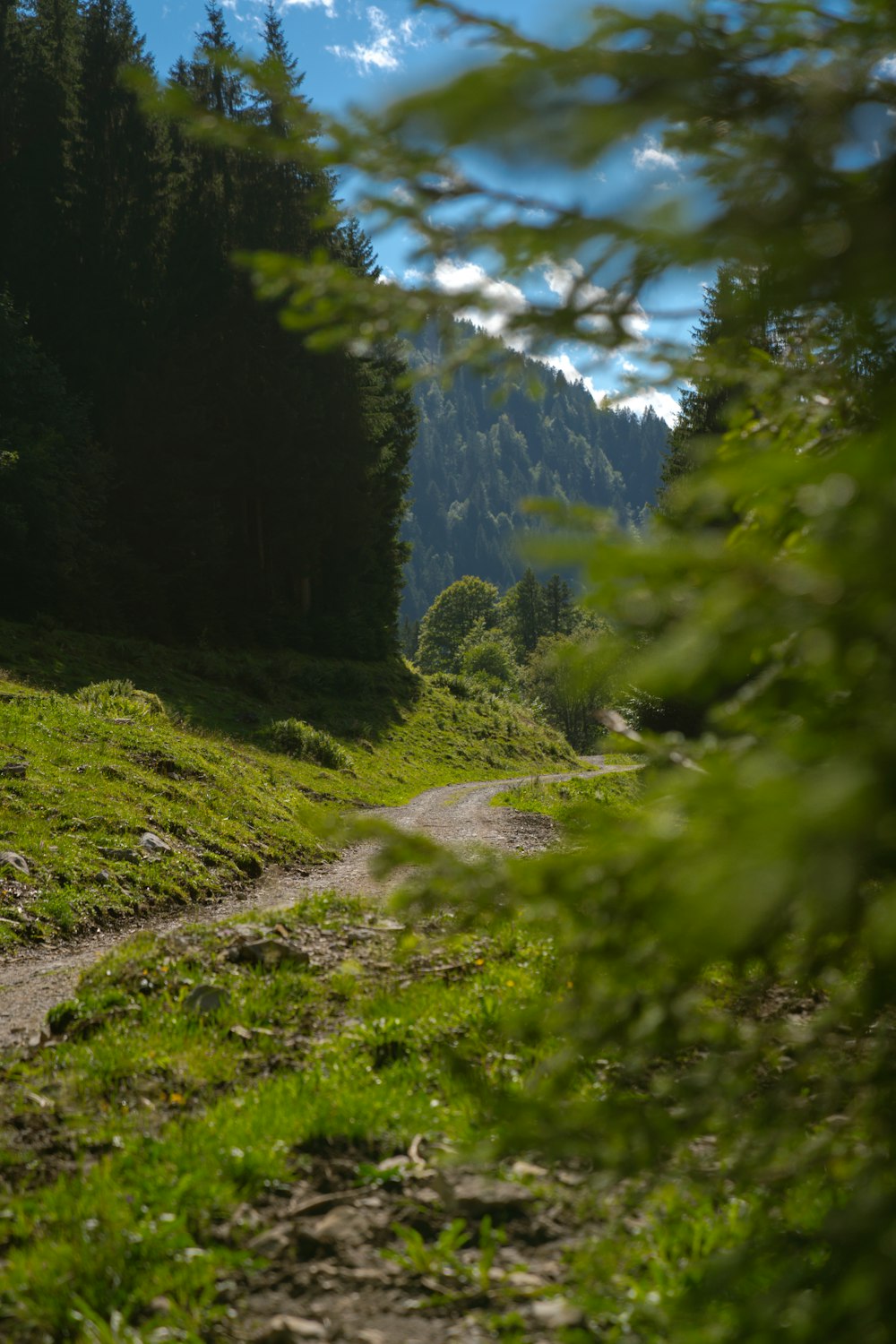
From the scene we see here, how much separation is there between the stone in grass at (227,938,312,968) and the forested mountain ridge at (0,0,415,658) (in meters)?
23.9

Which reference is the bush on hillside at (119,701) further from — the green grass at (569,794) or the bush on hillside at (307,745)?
the green grass at (569,794)

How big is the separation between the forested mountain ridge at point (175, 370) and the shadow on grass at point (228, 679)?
82.9 inches

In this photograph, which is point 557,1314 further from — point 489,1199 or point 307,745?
point 307,745

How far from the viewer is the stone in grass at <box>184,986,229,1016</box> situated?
237 inches

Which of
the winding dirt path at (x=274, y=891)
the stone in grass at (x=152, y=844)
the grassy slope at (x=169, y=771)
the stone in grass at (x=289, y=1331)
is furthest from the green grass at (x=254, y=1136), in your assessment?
the stone in grass at (x=152, y=844)

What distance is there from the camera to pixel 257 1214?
147 inches

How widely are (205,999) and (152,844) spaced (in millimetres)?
6692

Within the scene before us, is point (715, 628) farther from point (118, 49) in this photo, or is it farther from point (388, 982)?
point (118, 49)

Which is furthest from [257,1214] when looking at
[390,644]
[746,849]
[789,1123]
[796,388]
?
[390,644]

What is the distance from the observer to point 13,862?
1024 centimetres

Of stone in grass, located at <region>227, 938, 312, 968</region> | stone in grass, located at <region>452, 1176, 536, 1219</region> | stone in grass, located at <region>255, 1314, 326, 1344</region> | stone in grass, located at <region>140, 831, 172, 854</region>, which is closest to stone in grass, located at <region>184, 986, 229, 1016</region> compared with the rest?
stone in grass, located at <region>227, 938, 312, 968</region>

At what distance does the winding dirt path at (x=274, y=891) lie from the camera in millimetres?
7391

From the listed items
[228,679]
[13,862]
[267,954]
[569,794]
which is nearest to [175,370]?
[228,679]

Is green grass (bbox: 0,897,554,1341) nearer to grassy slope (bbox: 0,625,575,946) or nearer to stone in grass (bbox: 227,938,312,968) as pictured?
stone in grass (bbox: 227,938,312,968)
